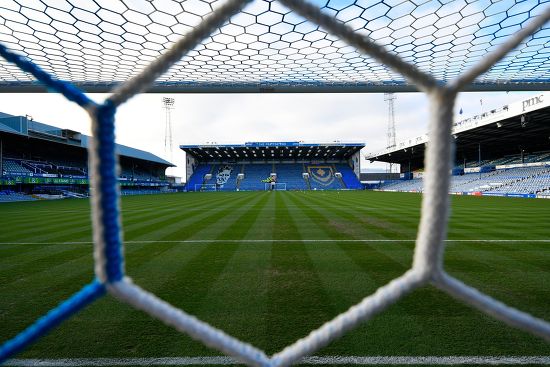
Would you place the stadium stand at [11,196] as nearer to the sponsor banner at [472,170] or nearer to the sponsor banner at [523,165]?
the sponsor banner at [472,170]

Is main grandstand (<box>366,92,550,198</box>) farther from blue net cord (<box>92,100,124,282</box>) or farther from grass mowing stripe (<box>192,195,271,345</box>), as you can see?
blue net cord (<box>92,100,124,282</box>)

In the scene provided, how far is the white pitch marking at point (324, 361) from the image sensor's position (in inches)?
59.1

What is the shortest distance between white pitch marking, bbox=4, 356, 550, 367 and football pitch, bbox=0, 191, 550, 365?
38 millimetres

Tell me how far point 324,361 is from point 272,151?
133 feet

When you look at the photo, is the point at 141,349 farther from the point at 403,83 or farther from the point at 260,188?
the point at 260,188

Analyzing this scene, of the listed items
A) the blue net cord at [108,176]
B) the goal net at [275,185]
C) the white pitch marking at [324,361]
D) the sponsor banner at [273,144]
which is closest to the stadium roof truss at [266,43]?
the blue net cord at [108,176]

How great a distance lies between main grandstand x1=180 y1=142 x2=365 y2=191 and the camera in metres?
39.2

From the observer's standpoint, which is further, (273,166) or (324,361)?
(273,166)

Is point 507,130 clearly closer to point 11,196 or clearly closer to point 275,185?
point 275,185

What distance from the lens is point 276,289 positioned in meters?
2.54

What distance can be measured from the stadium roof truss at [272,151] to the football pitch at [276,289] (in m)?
33.2

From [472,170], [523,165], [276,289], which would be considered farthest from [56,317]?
[472,170]

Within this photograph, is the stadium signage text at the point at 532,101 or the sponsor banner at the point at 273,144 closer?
the stadium signage text at the point at 532,101

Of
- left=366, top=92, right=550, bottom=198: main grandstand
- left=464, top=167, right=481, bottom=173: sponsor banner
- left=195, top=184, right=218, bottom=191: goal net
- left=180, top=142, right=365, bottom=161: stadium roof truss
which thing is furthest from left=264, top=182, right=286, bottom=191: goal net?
left=464, top=167, right=481, bottom=173: sponsor banner
